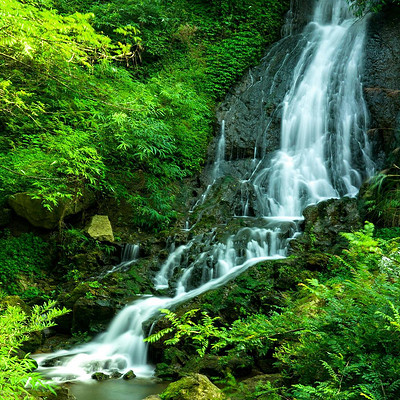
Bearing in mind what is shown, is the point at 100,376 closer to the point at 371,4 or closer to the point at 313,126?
the point at 313,126

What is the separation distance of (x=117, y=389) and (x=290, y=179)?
316 inches

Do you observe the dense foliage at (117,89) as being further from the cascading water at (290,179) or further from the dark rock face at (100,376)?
the dark rock face at (100,376)

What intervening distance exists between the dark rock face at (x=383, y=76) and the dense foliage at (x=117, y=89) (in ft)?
14.2

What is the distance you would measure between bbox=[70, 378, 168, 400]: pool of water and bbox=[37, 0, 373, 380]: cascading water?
381mm

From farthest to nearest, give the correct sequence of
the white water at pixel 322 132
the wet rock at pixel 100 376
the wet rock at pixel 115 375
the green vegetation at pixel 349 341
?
1. the white water at pixel 322 132
2. the wet rock at pixel 115 375
3. the wet rock at pixel 100 376
4. the green vegetation at pixel 349 341

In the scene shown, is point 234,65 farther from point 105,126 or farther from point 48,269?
point 48,269

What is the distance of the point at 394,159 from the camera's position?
9031 millimetres

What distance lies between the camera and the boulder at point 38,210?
8.39 m

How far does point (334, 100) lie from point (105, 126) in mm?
8108

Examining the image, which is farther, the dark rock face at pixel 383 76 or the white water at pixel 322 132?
the dark rock face at pixel 383 76

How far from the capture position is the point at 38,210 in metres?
8.47

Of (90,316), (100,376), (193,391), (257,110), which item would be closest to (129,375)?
(100,376)

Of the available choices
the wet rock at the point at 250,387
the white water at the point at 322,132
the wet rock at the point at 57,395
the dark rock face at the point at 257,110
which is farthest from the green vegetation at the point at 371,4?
the wet rock at the point at 57,395

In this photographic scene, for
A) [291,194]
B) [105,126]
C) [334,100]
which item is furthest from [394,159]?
[105,126]
